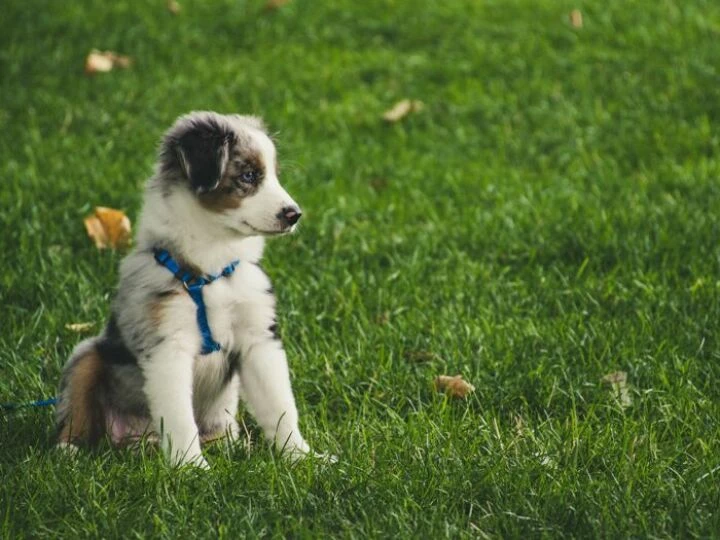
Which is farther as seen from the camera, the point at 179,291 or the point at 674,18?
the point at 674,18

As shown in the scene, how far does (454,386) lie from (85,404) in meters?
1.34

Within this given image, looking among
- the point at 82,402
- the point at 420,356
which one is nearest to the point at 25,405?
the point at 82,402

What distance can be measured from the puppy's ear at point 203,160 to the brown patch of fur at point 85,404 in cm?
70

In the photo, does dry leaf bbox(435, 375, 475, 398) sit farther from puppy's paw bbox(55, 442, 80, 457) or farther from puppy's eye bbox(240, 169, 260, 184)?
puppy's paw bbox(55, 442, 80, 457)

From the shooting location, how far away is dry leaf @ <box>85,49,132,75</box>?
7.56 meters

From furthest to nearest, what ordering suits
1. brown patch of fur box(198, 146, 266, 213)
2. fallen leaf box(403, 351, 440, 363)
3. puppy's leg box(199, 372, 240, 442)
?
fallen leaf box(403, 351, 440, 363) → puppy's leg box(199, 372, 240, 442) → brown patch of fur box(198, 146, 266, 213)

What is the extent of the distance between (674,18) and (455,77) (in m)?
1.92

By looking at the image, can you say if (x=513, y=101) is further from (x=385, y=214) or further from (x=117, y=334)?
(x=117, y=334)

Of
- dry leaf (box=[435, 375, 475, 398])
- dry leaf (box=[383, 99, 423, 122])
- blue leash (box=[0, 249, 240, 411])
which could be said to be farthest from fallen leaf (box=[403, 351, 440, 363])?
dry leaf (box=[383, 99, 423, 122])

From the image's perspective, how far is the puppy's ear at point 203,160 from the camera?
3551mm

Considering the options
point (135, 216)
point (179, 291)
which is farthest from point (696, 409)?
point (135, 216)

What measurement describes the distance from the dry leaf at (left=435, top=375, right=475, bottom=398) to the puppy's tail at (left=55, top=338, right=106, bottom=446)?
124 cm

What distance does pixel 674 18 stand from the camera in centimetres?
850

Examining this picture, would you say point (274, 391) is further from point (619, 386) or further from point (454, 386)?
point (619, 386)
